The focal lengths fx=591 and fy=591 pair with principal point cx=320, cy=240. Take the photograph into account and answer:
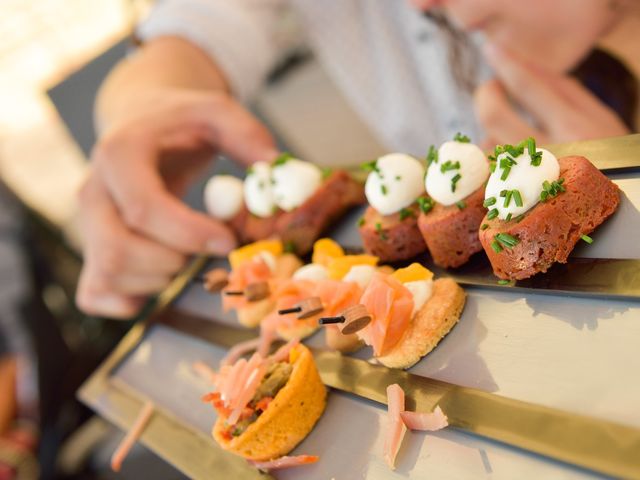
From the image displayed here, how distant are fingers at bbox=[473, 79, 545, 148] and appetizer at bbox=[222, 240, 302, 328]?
684 millimetres

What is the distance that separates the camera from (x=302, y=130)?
450 cm

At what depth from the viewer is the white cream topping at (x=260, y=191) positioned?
1.76 metres

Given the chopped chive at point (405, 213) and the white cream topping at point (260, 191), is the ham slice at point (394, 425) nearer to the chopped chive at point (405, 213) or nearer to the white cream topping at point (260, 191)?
the chopped chive at point (405, 213)

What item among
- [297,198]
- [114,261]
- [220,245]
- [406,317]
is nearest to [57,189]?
[114,261]

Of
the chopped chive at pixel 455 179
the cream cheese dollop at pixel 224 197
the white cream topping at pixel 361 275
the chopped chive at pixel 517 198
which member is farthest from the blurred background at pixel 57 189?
the chopped chive at pixel 517 198

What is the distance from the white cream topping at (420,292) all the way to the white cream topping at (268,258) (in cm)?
51

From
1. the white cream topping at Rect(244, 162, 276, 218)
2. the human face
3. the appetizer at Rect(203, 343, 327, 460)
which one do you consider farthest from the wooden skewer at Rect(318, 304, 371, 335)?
the human face

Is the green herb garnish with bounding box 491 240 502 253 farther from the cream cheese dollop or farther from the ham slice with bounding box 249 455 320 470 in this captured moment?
the cream cheese dollop

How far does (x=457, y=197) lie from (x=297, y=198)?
1.93 ft

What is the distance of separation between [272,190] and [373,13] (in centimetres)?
109

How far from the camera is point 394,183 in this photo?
4.38ft

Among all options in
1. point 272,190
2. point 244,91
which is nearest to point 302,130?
point 244,91

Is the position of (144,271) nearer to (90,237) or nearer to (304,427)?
(90,237)

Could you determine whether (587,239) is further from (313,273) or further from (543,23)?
(543,23)
